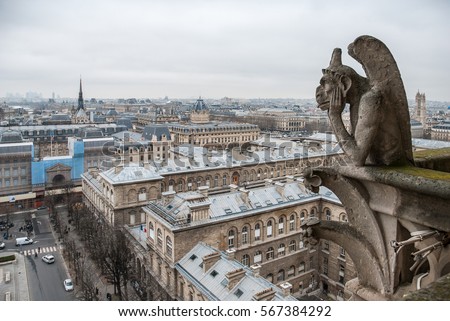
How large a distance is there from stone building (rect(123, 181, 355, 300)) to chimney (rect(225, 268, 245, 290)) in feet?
14.8

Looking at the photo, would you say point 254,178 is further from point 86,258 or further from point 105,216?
point 86,258

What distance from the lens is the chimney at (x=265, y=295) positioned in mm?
17375

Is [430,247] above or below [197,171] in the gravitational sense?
above

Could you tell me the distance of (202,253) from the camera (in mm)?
24375

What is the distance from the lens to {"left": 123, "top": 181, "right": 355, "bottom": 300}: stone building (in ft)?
84.9

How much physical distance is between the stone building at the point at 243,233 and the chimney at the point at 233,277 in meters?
4.52

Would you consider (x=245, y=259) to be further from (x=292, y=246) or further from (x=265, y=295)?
(x=265, y=295)

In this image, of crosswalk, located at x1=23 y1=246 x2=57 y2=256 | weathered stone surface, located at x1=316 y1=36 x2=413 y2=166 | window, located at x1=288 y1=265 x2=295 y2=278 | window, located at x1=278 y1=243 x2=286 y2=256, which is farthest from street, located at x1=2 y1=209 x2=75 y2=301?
weathered stone surface, located at x1=316 y1=36 x2=413 y2=166

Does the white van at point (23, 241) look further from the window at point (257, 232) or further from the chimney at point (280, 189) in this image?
the chimney at point (280, 189)

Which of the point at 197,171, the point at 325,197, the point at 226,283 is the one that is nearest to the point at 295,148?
the point at 197,171

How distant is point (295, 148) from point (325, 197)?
26138mm

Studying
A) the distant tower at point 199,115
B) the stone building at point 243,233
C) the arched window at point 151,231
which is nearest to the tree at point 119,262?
the stone building at point 243,233

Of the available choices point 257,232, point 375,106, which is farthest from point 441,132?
point 375,106

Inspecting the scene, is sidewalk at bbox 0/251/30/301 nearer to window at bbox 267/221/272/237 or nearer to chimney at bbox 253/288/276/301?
window at bbox 267/221/272/237
